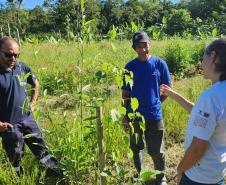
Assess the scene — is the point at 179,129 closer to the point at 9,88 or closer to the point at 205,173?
the point at 9,88

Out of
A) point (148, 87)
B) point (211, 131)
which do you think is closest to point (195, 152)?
point (211, 131)

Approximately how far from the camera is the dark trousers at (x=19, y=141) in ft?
11.6

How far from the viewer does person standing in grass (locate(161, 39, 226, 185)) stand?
1921mm

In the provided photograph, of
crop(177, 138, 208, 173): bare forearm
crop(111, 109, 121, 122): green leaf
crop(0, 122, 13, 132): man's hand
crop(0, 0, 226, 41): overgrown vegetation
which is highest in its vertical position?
crop(0, 0, 226, 41): overgrown vegetation

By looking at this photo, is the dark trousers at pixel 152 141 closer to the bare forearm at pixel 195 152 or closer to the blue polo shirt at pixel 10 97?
the blue polo shirt at pixel 10 97

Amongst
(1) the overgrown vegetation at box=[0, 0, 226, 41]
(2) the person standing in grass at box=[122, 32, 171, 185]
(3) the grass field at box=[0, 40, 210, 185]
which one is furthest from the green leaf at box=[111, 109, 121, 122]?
(1) the overgrown vegetation at box=[0, 0, 226, 41]

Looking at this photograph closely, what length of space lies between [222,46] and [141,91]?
5.63ft

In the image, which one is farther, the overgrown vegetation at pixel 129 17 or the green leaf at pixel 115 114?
the overgrown vegetation at pixel 129 17

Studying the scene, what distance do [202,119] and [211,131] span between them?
9cm

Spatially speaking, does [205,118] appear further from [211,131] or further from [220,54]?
[220,54]

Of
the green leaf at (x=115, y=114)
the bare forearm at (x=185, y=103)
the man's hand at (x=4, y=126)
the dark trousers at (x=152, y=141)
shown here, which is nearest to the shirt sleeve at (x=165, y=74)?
the dark trousers at (x=152, y=141)

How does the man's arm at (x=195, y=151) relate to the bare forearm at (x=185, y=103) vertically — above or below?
below

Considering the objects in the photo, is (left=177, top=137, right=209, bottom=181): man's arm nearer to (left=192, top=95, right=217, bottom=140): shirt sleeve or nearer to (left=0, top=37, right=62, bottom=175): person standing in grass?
(left=192, top=95, right=217, bottom=140): shirt sleeve

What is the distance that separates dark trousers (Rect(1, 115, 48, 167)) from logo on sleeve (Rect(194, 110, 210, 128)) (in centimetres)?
198
